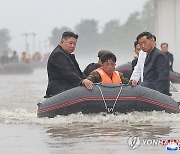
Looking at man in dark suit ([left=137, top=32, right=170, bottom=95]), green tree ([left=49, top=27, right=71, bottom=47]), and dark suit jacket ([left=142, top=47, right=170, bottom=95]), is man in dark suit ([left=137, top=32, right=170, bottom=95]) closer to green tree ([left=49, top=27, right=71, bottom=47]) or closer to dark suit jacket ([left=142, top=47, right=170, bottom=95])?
dark suit jacket ([left=142, top=47, right=170, bottom=95])

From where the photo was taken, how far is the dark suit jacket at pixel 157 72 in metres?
11.3

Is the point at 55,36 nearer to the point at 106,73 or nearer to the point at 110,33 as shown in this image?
the point at 110,33

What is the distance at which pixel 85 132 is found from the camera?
29.8 ft

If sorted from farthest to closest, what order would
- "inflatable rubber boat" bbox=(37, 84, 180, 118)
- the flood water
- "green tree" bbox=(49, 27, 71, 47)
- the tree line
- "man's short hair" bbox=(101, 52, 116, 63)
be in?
"green tree" bbox=(49, 27, 71, 47) < the tree line < "man's short hair" bbox=(101, 52, 116, 63) < "inflatable rubber boat" bbox=(37, 84, 180, 118) < the flood water

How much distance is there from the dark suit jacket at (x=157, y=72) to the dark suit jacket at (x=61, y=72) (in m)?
1.16

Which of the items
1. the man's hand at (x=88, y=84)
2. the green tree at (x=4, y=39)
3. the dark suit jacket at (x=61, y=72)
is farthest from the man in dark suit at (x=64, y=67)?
the green tree at (x=4, y=39)

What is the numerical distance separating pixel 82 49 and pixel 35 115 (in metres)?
166

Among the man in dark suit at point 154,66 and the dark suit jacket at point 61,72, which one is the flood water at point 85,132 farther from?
the man in dark suit at point 154,66

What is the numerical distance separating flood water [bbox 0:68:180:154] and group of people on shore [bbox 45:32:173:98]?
30.0 inches

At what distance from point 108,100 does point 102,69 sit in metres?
0.77

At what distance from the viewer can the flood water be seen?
7.47 meters

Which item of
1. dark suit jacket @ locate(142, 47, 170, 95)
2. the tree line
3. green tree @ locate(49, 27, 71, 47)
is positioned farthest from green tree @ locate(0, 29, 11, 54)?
dark suit jacket @ locate(142, 47, 170, 95)

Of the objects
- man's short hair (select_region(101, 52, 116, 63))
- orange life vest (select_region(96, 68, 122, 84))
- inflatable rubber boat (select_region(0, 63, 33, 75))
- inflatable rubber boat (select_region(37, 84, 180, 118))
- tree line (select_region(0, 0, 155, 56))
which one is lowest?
inflatable rubber boat (select_region(37, 84, 180, 118))

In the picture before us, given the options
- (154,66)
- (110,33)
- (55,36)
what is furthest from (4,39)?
(154,66)
